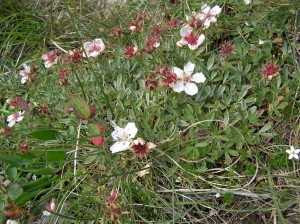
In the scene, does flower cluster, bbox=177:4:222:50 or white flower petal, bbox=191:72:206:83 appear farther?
flower cluster, bbox=177:4:222:50

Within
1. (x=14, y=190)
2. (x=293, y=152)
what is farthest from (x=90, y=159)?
(x=293, y=152)

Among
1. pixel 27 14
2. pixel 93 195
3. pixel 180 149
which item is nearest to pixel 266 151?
pixel 180 149

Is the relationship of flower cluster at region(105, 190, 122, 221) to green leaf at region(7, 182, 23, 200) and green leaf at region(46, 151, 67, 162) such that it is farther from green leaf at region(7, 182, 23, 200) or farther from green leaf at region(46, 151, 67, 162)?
green leaf at region(7, 182, 23, 200)

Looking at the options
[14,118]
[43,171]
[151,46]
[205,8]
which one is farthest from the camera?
[14,118]

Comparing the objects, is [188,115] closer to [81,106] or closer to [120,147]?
[120,147]

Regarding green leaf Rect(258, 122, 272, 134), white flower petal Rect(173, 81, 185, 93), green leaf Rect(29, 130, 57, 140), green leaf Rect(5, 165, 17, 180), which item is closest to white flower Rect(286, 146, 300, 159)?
green leaf Rect(258, 122, 272, 134)

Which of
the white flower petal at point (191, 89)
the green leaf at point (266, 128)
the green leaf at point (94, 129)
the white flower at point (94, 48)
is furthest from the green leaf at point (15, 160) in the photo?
the green leaf at point (266, 128)
